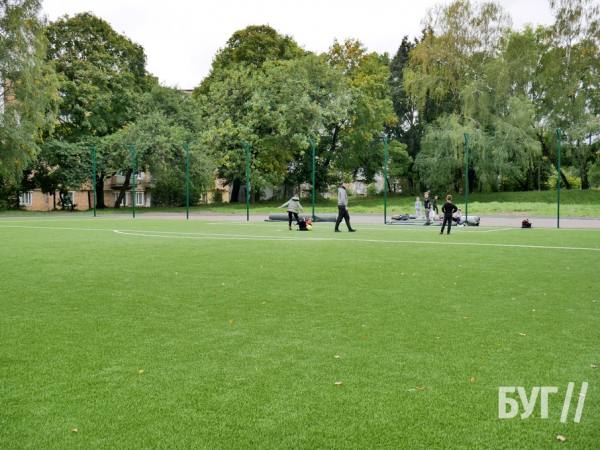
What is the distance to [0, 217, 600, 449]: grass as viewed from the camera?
3.26m

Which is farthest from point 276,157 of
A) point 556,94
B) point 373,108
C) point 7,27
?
point 556,94

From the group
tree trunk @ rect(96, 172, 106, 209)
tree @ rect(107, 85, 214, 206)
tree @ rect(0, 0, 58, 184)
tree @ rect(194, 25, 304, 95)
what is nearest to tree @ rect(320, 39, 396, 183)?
tree @ rect(194, 25, 304, 95)

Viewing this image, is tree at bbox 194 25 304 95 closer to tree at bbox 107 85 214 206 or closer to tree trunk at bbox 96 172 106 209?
tree at bbox 107 85 214 206

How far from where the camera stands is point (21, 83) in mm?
35281

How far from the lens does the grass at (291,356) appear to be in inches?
128

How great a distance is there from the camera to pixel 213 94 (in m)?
47.4

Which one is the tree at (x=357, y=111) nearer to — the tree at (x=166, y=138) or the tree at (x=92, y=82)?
the tree at (x=166, y=138)

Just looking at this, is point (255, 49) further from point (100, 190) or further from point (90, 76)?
point (100, 190)

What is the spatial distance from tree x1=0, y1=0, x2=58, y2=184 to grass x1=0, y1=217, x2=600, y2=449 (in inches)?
1135

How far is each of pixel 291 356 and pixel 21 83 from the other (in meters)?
36.6

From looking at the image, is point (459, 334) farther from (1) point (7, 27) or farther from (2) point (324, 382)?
(1) point (7, 27)

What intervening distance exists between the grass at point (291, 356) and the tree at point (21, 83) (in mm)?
28838

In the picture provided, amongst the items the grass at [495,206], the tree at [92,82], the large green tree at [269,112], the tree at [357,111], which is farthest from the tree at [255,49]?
the grass at [495,206]

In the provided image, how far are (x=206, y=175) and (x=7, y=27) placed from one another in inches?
665
